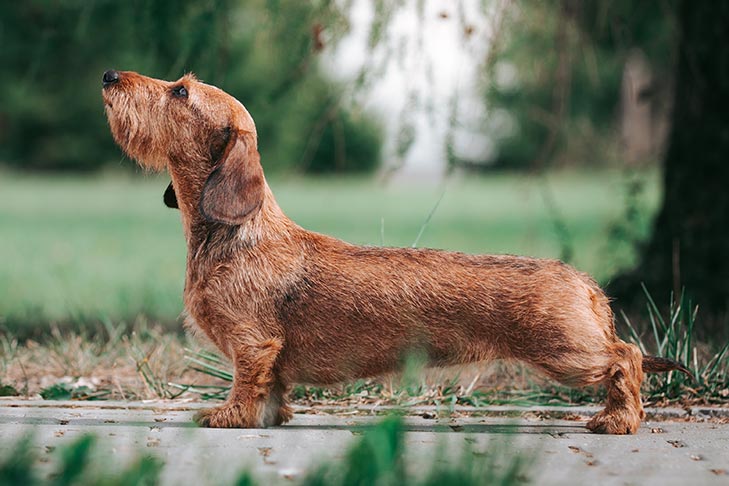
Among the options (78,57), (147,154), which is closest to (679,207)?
(147,154)

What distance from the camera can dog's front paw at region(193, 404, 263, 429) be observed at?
13.6 ft

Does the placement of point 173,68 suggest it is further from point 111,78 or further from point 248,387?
point 248,387

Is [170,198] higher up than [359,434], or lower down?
higher up

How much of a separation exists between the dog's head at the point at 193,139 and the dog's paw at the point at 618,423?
1644 millimetres

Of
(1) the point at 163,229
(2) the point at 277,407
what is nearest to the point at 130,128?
(2) the point at 277,407

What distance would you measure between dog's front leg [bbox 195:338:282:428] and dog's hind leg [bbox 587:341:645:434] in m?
1.34

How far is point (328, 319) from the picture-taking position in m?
4.21

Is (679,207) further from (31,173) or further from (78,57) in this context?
(31,173)

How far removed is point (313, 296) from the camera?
4219mm

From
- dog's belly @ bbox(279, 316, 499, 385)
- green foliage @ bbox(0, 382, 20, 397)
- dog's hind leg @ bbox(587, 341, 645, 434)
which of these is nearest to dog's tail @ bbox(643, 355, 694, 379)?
dog's hind leg @ bbox(587, 341, 645, 434)

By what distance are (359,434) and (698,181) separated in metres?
4.07

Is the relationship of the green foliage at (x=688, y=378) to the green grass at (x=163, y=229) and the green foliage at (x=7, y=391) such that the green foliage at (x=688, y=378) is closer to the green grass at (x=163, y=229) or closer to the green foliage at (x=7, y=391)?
the green grass at (x=163, y=229)

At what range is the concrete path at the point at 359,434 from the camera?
3.33 meters

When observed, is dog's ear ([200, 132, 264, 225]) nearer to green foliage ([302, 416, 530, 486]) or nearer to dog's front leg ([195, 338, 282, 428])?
dog's front leg ([195, 338, 282, 428])
